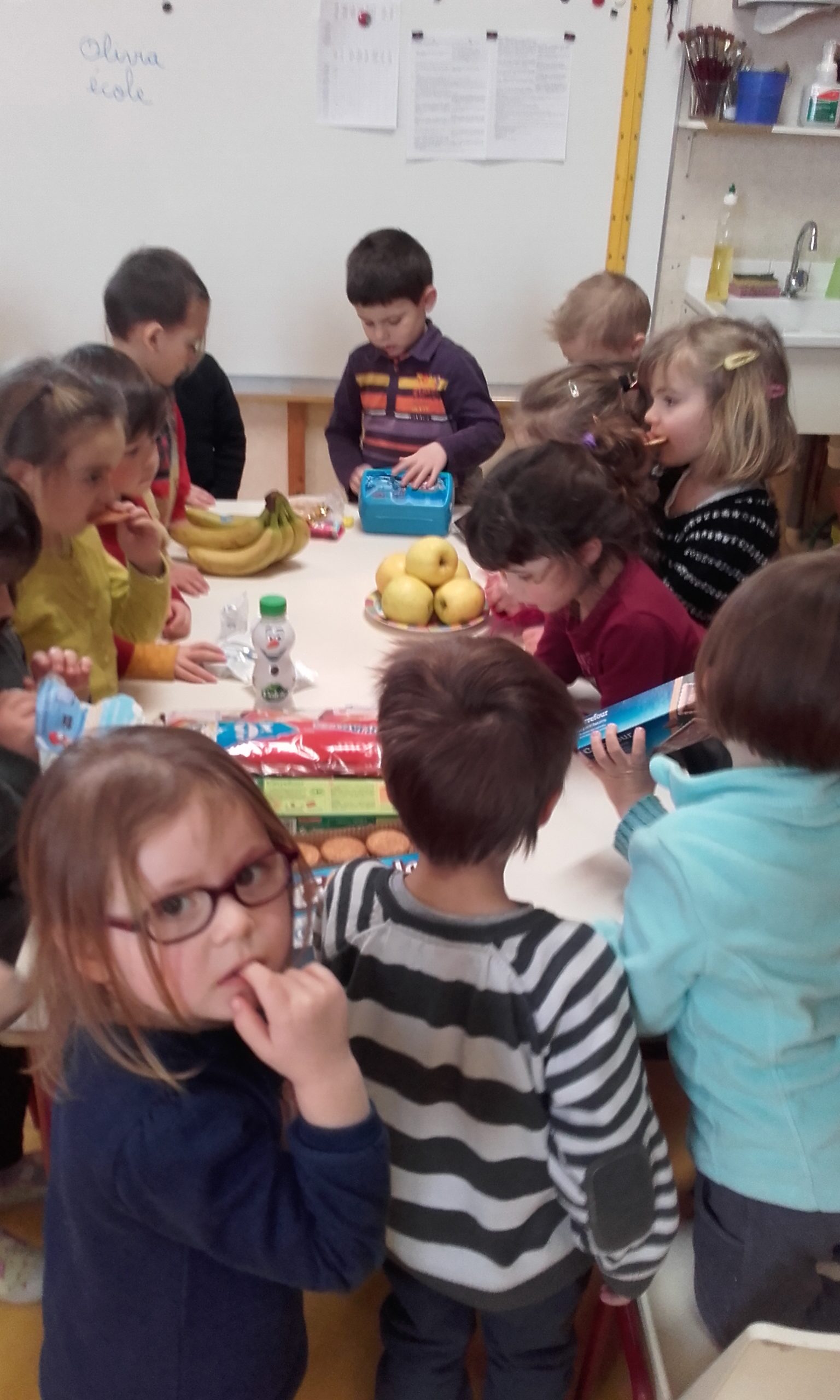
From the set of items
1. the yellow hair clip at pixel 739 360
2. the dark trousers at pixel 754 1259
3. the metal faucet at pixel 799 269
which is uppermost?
the metal faucet at pixel 799 269

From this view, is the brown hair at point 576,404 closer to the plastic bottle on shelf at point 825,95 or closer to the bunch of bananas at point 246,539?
the bunch of bananas at point 246,539

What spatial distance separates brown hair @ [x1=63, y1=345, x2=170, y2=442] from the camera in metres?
1.58

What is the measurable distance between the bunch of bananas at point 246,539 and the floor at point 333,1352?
1.17 m

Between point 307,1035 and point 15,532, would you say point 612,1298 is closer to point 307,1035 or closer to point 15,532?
point 307,1035

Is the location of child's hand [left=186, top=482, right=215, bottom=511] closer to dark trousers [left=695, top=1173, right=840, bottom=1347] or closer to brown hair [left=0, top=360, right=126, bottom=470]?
brown hair [left=0, top=360, right=126, bottom=470]

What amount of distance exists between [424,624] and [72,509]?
1.91 ft

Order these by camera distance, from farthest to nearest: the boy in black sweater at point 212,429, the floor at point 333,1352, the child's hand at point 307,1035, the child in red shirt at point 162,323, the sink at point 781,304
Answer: the sink at point 781,304
the boy in black sweater at point 212,429
the child in red shirt at point 162,323
the floor at point 333,1352
the child's hand at point 307,1035

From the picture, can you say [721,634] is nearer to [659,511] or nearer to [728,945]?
[728,945]

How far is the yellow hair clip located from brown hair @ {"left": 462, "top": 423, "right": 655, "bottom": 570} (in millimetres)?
378

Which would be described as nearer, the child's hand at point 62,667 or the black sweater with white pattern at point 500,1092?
the black sweater with white pattern at point 500,1092

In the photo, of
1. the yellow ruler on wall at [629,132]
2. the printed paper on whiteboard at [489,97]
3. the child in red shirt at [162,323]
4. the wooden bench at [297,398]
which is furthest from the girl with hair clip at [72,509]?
the yellow ruler on wall at [629,132]

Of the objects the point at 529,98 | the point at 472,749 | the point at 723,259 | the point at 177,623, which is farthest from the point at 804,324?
the point at 472,749

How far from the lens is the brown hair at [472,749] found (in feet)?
2.60

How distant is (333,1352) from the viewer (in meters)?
1.27
